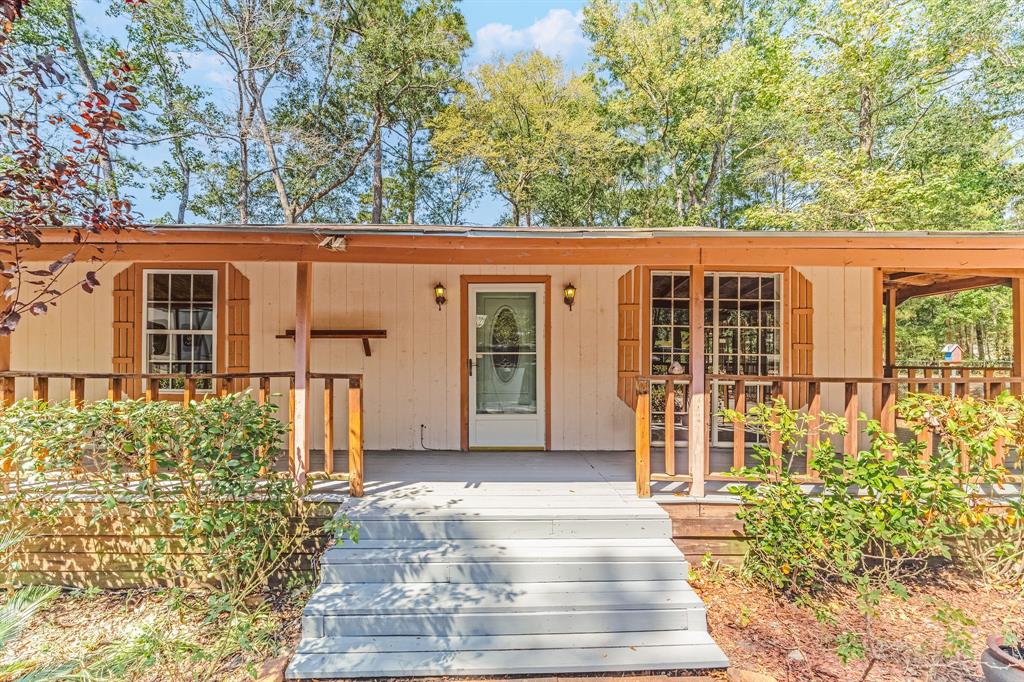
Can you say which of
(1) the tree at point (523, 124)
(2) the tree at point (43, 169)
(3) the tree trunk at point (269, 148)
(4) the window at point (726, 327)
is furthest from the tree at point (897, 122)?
(2) the tree at point (43, 169)

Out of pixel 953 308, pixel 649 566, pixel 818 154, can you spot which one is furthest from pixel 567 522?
pixel 953 308

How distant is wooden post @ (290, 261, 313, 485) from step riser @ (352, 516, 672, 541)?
787 mm

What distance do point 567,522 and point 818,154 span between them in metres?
13.4

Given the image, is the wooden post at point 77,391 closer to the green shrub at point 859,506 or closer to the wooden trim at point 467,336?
the wooden trim at point 467,336

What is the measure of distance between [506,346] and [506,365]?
21cm

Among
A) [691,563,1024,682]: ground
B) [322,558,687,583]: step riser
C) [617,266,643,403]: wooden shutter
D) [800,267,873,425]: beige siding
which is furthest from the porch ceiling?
[322,558,687,583]: step riser

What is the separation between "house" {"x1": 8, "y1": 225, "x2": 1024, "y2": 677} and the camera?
12.0 ft

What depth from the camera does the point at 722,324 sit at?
5496 mm

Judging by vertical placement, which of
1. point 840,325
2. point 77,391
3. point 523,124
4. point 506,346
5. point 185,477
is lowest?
point 185,477

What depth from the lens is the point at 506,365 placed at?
561 cm

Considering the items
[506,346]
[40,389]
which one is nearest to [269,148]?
[506,346]

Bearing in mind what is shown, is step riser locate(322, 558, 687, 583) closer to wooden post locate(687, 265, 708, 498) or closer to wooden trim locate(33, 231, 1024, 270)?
wooden post locate(687, 265, 708, 498)

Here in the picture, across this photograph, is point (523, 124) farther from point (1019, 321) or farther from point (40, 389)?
point (40, 389)

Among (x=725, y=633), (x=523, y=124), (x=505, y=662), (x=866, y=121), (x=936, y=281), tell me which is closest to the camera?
(x=505, y=662)
